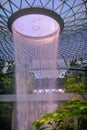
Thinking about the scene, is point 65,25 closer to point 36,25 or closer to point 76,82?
point 36,25

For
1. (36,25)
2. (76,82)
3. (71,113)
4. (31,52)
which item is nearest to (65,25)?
(36,25)

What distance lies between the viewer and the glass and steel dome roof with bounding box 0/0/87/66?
20266mm

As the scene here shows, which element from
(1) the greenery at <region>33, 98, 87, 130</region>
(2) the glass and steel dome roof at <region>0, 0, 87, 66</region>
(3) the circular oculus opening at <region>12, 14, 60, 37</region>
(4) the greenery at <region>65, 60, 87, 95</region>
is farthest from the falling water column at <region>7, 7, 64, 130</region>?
(1) the greenery at <region>33, 98, 87, 130</region>

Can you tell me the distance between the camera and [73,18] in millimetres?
23047

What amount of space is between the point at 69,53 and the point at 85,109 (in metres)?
18.6

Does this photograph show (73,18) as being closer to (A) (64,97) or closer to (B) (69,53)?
(A) (64,97)

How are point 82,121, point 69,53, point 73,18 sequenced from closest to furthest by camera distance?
1. point 82,121
2. point 73,18
3. point 69,53

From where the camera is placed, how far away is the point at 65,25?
2361 centimetres

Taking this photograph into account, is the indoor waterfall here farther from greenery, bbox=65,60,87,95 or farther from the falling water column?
greenery, bbox=65,60,87,95

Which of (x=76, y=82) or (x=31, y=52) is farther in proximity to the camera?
(x=31, y=52)

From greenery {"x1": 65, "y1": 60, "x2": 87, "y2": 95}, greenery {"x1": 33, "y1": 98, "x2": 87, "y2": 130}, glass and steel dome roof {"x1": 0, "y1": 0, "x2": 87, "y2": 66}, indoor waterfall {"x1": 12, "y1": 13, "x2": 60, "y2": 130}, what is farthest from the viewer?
glass and steel dome roof {"x1": 0, "y1": 0, "x2": 87, "y2": 66}

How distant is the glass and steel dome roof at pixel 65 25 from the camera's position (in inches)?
798

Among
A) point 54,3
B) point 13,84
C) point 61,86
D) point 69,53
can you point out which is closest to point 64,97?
point 61,86

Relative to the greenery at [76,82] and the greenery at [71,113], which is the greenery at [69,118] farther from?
the greenery at [76,82]
